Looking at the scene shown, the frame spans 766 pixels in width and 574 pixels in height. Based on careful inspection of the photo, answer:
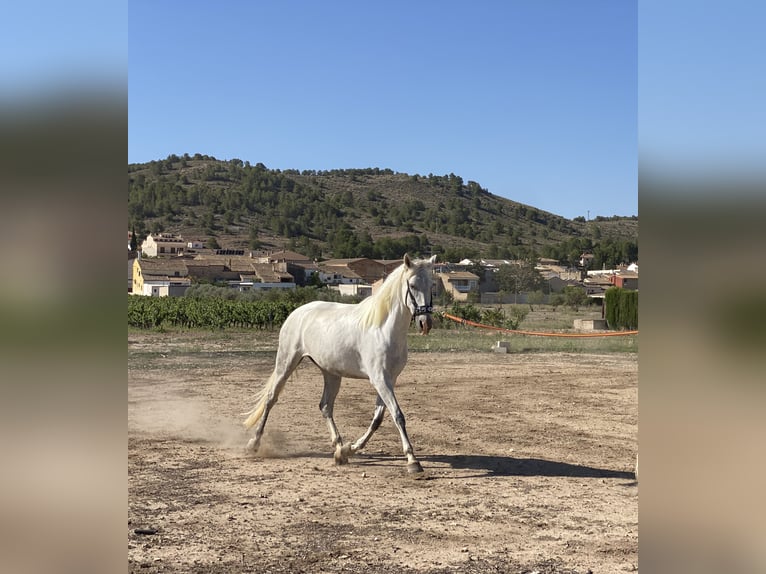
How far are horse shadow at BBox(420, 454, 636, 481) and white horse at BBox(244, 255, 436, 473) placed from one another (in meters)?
0.57

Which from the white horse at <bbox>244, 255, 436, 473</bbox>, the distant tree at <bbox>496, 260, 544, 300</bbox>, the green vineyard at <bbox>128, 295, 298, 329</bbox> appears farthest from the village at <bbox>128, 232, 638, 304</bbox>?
the white horse at <bbox>244, 255, 436, 473</bbox>

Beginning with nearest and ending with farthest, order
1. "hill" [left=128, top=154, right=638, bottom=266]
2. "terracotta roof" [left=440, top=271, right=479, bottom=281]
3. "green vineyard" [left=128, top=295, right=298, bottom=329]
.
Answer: "green vineyard" [left=128, top=295, right=298, bottom=329], "terracotta roof" [left=440, top=271, right=479, bottom=281], "hill" [left=128, top=154, right=638, bottom=266]

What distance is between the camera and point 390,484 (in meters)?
6.25

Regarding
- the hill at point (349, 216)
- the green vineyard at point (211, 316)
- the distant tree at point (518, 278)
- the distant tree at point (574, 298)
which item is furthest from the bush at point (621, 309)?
the hill at point (349, 216)

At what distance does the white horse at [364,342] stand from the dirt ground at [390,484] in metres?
0.42

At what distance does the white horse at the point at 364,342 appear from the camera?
21.6 ft

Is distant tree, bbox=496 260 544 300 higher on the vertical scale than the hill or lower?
lower

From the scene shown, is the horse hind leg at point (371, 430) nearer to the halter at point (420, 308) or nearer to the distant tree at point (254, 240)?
the halter at point (420, 308)

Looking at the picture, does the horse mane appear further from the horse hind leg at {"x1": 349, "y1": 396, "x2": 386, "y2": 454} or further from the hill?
the hill

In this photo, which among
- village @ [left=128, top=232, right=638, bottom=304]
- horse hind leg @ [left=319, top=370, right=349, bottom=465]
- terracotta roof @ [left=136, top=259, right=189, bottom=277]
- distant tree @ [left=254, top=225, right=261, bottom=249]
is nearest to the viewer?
horse hind leg @ [left=319, top=370, right=349, bottom=465]

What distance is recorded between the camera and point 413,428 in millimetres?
8812

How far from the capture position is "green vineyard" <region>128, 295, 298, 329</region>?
2616 centimetres

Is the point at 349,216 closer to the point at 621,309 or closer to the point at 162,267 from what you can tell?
the point at 162,267
